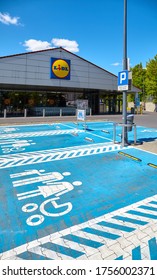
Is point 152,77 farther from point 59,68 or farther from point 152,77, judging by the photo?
point 59,68

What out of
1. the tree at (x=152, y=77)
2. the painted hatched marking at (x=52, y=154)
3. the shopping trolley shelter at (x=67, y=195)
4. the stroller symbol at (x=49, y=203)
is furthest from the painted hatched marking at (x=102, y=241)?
the tree at (x=152, y=77)

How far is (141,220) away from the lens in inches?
143

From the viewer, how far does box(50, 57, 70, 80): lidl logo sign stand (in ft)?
80.3

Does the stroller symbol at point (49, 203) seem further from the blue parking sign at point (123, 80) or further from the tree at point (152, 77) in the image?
the tree at point (152, 77)

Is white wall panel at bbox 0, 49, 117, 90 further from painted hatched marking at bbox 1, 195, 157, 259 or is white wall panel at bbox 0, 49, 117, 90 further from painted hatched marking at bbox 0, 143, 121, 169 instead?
painted hatched marking at bbox 1, 195, 157, 259

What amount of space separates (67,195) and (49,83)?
21892 mm

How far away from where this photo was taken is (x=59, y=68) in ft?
81.4

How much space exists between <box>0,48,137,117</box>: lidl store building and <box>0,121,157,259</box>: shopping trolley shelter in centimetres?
1736

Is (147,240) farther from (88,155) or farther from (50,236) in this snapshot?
(88,155)

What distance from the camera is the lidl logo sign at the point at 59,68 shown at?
80.3 ft

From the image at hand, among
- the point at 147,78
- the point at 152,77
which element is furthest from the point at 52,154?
the point at 147,78

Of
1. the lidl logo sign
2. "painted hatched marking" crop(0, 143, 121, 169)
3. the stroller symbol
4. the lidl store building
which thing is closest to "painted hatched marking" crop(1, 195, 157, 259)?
the stroller symbol

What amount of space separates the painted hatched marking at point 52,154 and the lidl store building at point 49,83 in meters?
16.4
